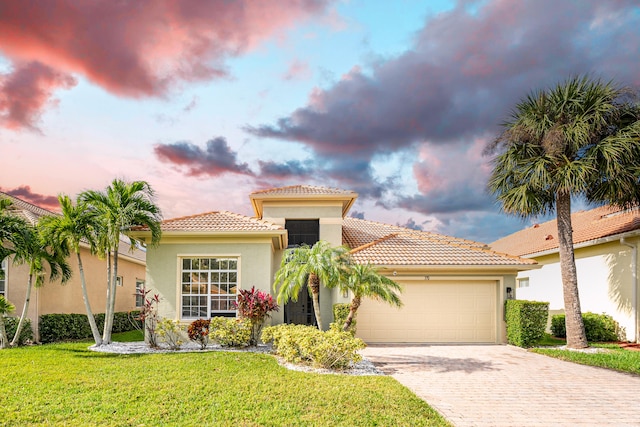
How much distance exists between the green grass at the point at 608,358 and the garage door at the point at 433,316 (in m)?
2.38

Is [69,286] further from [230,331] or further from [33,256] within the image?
[230,331]

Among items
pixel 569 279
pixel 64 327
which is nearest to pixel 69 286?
pixel 64 327

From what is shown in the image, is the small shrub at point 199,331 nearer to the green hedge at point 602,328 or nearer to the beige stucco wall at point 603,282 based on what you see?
the green hedge at point 602,328

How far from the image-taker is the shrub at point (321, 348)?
10617mm

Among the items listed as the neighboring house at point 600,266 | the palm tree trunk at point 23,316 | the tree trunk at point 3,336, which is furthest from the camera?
the neighboring house at point 600,266

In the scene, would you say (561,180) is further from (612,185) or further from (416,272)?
A: (416,272)

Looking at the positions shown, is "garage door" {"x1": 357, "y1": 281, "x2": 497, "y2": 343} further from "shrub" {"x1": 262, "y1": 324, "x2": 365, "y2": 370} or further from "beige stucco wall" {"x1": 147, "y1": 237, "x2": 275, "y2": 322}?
"shrub" {"x1": 262, "y1": 324, "x2": 365, "y2": 370}

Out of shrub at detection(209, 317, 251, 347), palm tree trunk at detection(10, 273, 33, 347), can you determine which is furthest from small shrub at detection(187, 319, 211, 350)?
palm tree trunk at detection(10, 273, 33, 347)

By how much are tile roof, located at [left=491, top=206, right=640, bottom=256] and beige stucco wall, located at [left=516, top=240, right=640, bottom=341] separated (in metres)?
0.64

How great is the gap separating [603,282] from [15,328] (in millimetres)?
23546

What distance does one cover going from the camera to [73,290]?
60.5ft

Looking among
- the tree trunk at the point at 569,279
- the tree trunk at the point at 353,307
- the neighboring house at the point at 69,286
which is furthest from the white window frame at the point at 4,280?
the tree trunk at the point at 569,279

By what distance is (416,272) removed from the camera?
16.3 m

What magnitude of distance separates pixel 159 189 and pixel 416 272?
1007 centimetres
